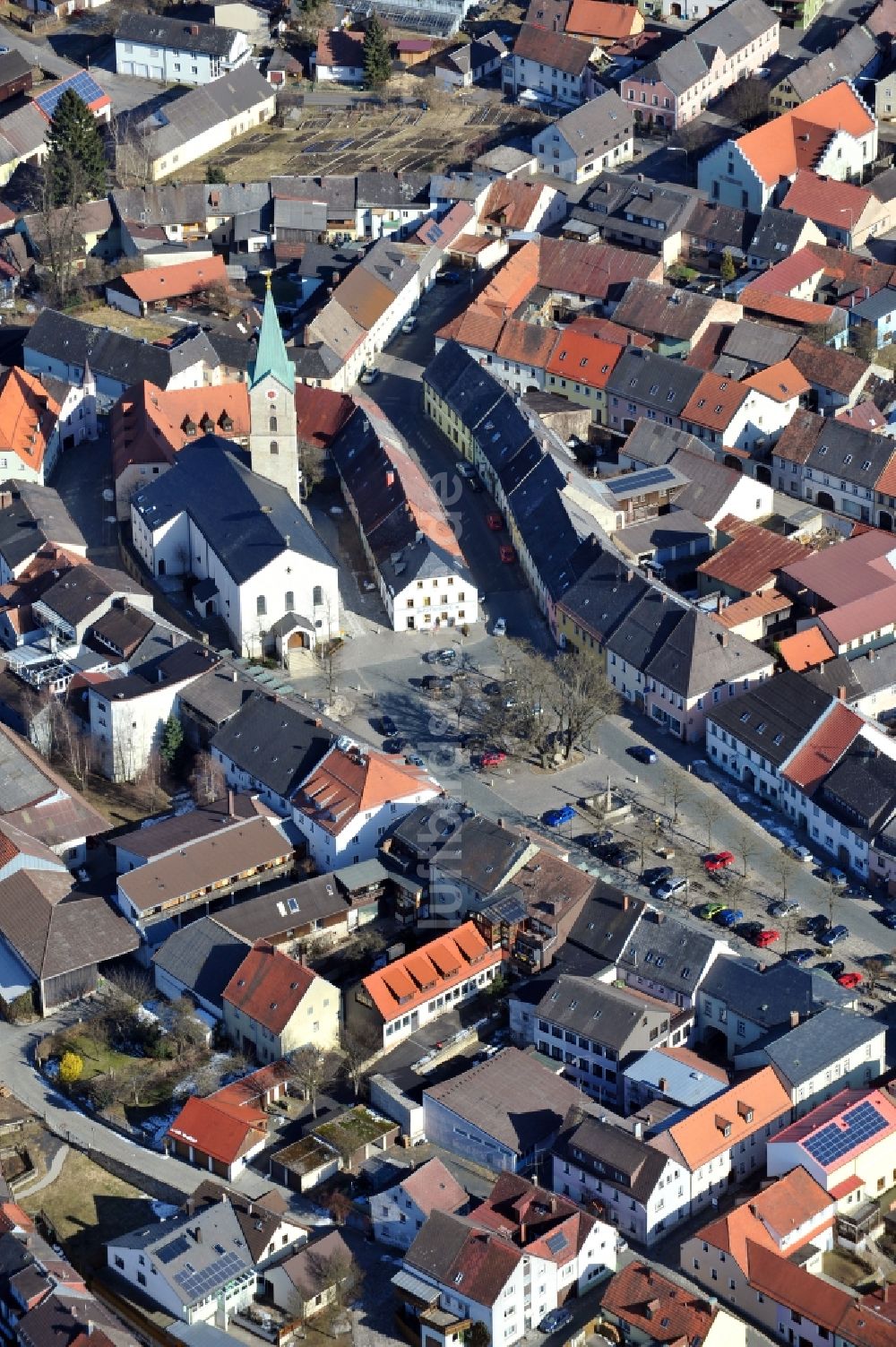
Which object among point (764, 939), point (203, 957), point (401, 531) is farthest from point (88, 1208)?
point (401, 531)

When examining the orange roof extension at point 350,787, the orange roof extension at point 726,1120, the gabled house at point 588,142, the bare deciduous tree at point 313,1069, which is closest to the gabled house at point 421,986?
the bare deciduous tree at point 313,1069

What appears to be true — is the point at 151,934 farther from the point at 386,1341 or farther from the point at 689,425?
the point at 689,425

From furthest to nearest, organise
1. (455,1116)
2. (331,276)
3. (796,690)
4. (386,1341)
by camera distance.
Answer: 1. (331,276)
2. (796,690)
3. (455,1116)
4. (386,1341)

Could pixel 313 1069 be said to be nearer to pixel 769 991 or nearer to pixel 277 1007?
pixel 277 1007

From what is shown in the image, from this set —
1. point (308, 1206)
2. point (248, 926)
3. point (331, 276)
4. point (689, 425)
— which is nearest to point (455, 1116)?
point (308, 1206)

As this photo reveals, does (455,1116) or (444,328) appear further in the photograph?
(444,328)

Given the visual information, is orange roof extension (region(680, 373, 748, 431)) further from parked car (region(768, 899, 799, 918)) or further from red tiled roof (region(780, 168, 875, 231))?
parked car (region(768, 899, 799, 918))

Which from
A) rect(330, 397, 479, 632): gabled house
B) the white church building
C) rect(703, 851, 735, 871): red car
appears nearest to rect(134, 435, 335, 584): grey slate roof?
the white church building
